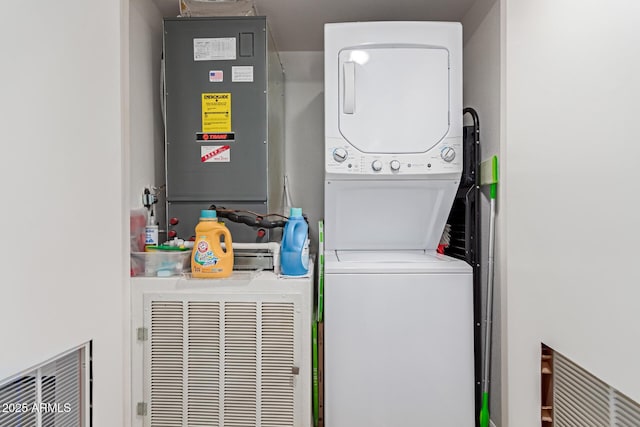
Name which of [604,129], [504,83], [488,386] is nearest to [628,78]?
[604,129]

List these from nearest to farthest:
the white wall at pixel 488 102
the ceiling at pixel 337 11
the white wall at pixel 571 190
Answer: the white wall at pixel 571 190, the white wall at pixel 488 102, the ceiling at pixel 337 11

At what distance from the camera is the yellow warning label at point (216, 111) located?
2113mm

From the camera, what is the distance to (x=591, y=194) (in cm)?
116

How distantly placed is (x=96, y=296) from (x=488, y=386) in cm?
185

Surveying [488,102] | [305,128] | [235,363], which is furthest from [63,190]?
[488,102]

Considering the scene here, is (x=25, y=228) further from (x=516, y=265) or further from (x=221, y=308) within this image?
(x=516, y=265)

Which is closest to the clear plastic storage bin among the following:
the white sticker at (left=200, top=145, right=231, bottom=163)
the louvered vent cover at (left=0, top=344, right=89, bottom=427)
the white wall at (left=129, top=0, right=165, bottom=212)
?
the white wall at (left=129, top=0, right=165, bottom=212)

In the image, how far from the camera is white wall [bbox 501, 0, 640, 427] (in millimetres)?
1030

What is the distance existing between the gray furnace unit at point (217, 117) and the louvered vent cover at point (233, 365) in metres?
0.51

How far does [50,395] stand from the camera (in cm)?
131

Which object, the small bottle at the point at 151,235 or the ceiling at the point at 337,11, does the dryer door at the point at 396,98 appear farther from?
the small bottle at the point at 151,235

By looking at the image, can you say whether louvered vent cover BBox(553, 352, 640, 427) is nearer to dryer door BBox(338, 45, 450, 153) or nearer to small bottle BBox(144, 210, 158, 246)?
dryer door BBox(338, 45, 450, 153)

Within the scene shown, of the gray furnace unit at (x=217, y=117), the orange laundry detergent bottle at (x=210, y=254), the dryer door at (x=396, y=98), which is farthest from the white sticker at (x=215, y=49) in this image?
the orange laundry detergent bottle at (x=210, y=254)

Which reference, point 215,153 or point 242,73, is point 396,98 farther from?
point 215,153
